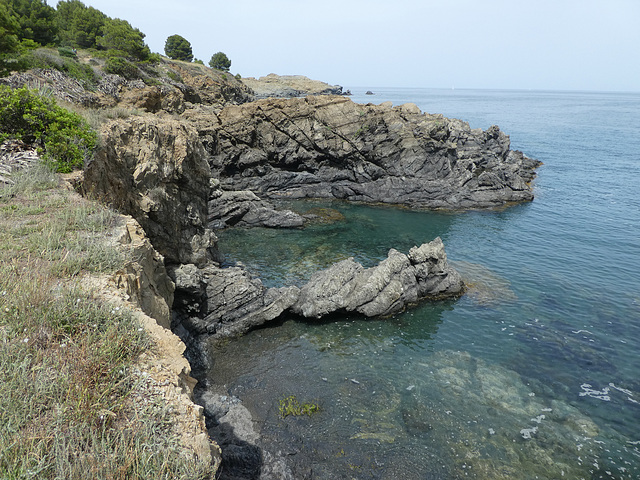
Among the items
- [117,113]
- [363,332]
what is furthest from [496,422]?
[117,113]

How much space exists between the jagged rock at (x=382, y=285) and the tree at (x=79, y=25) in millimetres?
79590

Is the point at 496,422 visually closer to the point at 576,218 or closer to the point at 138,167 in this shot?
the point at 138,167

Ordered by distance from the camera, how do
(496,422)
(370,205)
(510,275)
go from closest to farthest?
(496,422) < (510,275) < (370,205)

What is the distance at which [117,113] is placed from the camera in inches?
867

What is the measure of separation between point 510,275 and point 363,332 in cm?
1639

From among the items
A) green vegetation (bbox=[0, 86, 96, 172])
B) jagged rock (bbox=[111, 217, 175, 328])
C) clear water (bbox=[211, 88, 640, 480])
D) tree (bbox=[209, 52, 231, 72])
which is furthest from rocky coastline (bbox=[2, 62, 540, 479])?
tree (bbox=[209, 52, 231, 72])

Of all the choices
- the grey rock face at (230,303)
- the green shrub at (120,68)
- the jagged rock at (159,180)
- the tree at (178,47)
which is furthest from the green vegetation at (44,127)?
the tree at (178,47)

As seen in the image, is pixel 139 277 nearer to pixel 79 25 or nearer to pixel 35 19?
pixel 35 19

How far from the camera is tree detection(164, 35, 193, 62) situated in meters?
123

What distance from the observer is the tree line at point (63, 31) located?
33438mm

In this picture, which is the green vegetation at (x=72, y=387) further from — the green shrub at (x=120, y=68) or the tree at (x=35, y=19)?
the tree at (x=35, y=19)

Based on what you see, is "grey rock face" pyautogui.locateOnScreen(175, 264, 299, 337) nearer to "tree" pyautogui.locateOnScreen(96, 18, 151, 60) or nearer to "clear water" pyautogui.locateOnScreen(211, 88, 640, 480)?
"clear water" pyautogui.locateOnScreen(211, 88, 640, 480)

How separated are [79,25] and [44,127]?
82936 millimetres

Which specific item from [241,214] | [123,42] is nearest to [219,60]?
[123,42]
